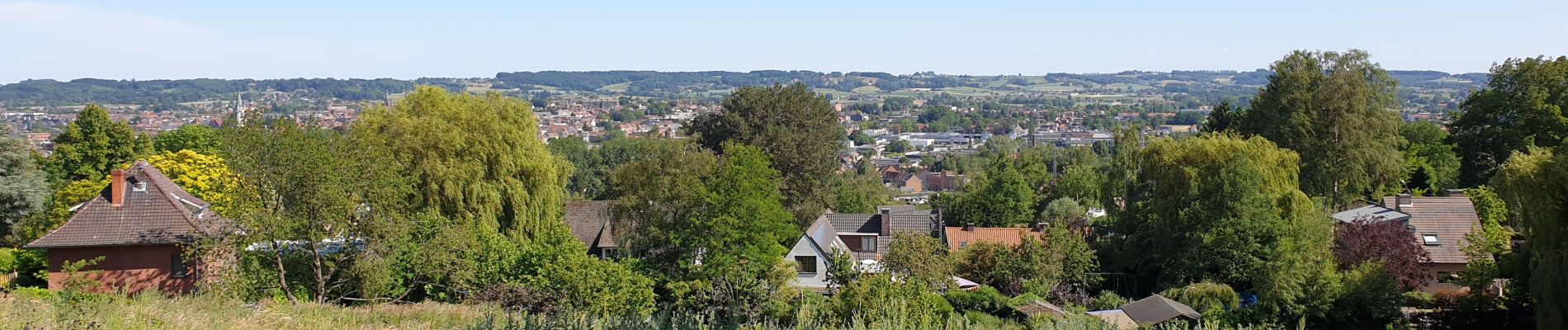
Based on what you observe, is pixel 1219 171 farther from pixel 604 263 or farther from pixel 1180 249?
pixel 604 263

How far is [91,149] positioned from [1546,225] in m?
33.9

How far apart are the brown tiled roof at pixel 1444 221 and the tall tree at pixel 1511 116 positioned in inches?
229

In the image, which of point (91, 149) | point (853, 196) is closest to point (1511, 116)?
point (853, 196)

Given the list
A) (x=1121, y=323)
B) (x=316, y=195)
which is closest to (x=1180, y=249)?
(x=1121, y=323)

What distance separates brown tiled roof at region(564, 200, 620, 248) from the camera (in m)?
31.1

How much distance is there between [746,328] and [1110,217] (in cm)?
1884

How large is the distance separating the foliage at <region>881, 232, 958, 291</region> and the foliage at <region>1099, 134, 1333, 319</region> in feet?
14.5

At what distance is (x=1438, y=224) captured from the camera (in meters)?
24.8

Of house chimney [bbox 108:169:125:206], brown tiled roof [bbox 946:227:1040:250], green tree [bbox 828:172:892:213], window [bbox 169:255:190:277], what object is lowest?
green tree [bbox 828:172:892:213]

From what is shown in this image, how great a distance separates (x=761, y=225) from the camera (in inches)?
872

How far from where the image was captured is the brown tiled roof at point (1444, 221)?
24.4 metres

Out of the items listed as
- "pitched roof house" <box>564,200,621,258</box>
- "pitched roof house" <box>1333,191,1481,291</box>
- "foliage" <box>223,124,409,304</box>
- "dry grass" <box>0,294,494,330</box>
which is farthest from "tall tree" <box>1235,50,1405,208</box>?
"dry grass" <box>0,294,494,330</box>

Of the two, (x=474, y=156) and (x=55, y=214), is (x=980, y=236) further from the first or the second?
(x=55, y=214)

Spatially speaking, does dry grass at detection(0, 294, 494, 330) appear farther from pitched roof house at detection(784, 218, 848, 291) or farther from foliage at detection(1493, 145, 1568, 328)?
pitched roof house at detection(784, 218, 848, 291)
